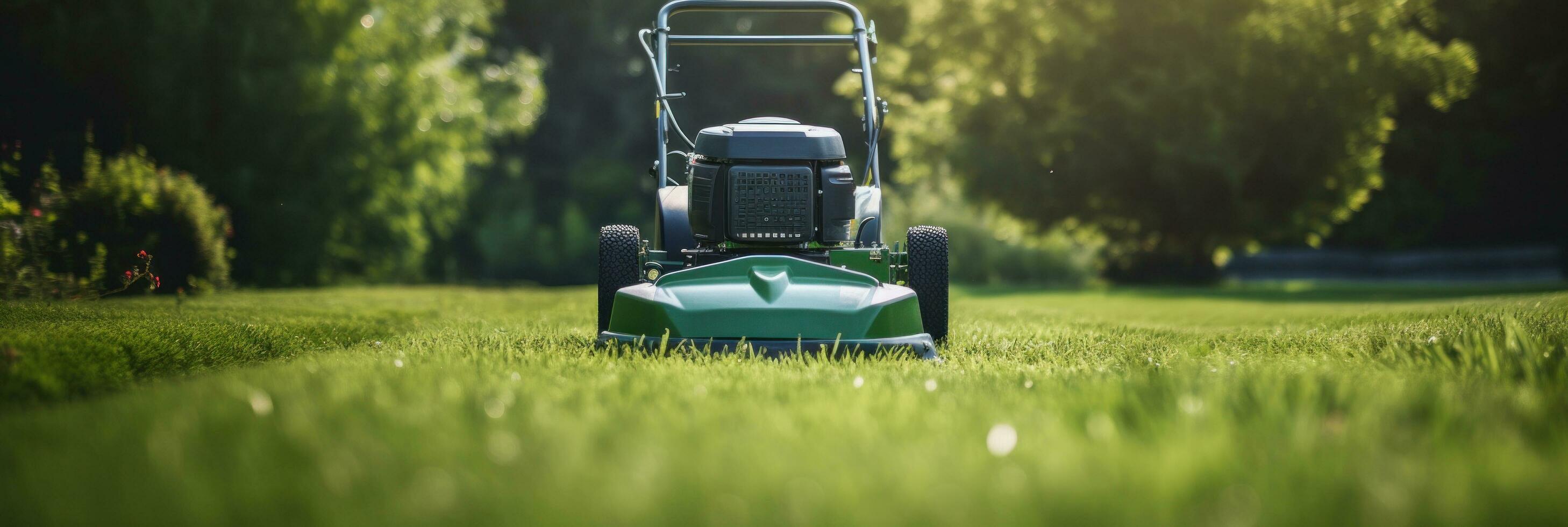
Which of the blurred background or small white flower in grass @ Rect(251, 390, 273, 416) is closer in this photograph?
small white flower in grass @ Rect(251, 390, 273, 416)

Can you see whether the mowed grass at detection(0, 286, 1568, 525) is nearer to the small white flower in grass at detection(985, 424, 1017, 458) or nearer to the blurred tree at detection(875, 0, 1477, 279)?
the small white flower in grass at detection(985, 424, 1017, 458)

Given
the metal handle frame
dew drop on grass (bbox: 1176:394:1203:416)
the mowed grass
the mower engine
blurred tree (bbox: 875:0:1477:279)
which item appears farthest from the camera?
blurred tree (bbox: 875:0:1477:279)

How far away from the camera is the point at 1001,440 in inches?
111

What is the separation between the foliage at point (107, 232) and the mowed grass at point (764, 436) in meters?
3.09

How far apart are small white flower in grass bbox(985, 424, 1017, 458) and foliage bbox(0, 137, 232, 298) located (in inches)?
236

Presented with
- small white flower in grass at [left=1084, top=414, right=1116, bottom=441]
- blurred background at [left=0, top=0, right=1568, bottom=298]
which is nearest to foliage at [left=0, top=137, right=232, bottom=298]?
blurred background at [left=0, top=0, right=1568, bottom=298]

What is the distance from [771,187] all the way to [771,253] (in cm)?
41

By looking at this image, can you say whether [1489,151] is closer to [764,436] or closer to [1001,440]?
[1001,440]

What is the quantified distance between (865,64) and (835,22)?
16.5 metres

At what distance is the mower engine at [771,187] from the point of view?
5.91m

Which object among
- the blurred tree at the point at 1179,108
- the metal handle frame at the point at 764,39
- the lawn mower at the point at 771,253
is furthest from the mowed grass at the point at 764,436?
the blurred tree at the point at 1179,108

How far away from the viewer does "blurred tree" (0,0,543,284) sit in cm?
1545

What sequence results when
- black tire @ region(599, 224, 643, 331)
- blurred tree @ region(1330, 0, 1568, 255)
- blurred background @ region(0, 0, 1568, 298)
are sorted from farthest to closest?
blurred tree @ region(1330, 0, 1568, 255)
blurred background @ region(0, 0, 1568, 298)
black tire @ region(599, 224, 643, 331)

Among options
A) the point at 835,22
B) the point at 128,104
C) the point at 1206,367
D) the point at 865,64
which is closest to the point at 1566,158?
the point at 835,22
